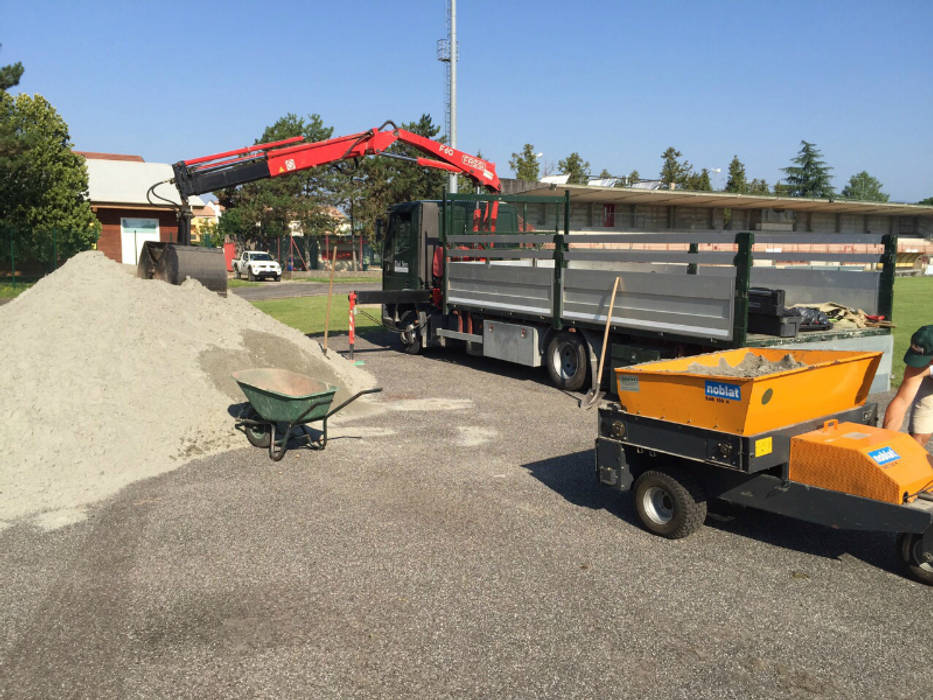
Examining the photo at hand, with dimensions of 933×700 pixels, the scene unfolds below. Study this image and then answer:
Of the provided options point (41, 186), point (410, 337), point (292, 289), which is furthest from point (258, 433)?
point (41, 186)

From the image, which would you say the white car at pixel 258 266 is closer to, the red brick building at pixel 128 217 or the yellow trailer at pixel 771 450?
the red brick building at pixel 128 217

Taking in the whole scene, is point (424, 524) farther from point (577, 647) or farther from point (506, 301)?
point (506, 301)

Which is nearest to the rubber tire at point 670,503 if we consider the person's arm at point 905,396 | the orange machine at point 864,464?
the orange machine at point 864,464

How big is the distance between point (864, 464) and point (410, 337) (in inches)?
437

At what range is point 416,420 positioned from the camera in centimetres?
962

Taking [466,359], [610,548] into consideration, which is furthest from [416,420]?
[466,359]

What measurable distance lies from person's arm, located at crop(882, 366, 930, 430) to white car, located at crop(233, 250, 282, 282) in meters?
36.6

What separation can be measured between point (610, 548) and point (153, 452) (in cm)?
481

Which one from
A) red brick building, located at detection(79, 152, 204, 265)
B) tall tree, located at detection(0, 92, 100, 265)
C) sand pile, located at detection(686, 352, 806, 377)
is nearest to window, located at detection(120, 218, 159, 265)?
red brick building, located at detection(79, 152, 204, 265)

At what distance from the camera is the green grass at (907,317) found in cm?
1292

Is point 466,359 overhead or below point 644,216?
below

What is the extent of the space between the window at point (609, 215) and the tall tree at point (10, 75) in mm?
32736

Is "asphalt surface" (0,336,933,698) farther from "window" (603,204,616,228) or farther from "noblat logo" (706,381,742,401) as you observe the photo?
"window" (603,204,616,228)

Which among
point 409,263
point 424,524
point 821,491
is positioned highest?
point 409,263
